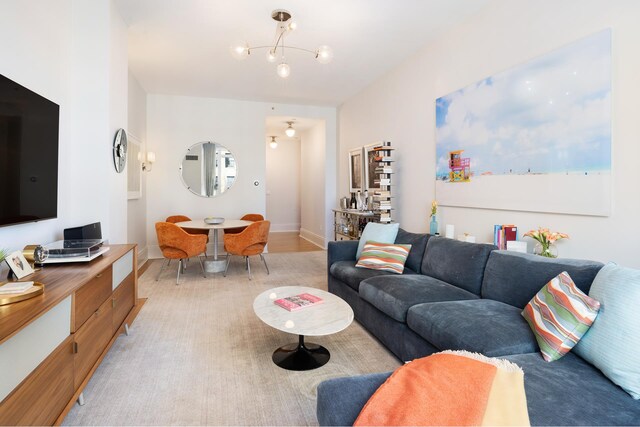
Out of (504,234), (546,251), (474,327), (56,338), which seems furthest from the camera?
(504,234)

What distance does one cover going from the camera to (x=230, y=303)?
3.65 meters

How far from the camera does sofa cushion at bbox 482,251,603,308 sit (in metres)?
1.90

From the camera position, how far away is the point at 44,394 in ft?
4.74

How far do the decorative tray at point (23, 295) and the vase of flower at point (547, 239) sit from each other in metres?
3.09

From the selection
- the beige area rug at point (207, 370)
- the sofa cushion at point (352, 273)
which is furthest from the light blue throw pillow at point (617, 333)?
the sofa cushion at point (352, 273)

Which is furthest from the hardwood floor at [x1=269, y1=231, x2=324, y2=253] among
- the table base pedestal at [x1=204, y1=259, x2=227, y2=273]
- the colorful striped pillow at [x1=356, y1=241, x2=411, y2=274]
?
the colorful striped pillow at [x1=356, y1=241, x2=411, y2=274]

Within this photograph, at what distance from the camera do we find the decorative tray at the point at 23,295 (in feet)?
4.74

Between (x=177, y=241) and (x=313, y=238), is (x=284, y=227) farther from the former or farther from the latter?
(x=177, y=241)

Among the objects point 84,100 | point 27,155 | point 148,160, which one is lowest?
point 27,155

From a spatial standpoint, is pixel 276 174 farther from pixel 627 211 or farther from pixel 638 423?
pixel 638 423

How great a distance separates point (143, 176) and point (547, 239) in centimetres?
570

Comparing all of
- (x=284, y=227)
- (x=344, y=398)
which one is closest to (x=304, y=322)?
(x=344, y=398)

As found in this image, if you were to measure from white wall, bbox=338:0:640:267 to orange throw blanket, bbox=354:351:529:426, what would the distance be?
5.14 feet

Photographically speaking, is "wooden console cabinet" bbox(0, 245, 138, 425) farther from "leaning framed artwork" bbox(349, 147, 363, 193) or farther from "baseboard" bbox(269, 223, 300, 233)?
"baseboard" bbox(269, 223, 300, 233)
